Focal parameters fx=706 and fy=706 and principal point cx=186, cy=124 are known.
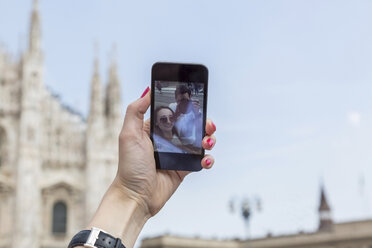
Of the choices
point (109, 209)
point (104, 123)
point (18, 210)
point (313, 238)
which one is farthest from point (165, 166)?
point (313, 238)

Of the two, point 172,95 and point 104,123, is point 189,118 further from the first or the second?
point 104,123

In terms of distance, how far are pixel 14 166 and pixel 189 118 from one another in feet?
110

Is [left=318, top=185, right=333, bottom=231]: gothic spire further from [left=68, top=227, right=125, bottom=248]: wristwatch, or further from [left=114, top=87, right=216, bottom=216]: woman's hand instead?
[left=68, top=227, right=125, bottom=248]: wristwatch

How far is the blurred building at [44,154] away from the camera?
114 feet

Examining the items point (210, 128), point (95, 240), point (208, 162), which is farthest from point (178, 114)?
point (95, 240)

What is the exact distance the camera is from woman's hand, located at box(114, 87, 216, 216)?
299 cm

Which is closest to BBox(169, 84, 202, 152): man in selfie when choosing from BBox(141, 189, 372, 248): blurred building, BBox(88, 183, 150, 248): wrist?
BBox(88, 183, 150, 248): wrist

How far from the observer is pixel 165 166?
3.06m

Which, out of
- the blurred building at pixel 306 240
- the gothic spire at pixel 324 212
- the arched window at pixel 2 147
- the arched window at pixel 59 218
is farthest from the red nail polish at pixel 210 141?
the gothic spire at pixel 324 212

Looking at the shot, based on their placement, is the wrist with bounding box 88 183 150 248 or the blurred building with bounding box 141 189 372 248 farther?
the blurred building with bounding box 141 189 372 248

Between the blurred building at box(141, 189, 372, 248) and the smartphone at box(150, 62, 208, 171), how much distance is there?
44.7 metres

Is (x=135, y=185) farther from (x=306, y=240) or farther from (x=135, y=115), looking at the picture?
(x=306, y=240)

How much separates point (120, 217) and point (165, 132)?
16.4 inches

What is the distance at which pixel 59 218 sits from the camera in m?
35.7
